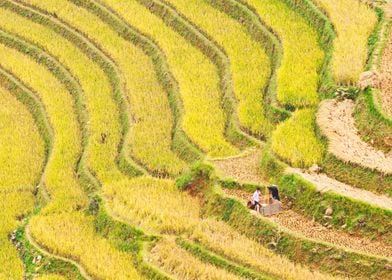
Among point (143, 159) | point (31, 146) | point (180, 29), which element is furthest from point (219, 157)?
point (180, 29)

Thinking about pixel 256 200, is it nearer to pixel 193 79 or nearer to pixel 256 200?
pixel 256 200

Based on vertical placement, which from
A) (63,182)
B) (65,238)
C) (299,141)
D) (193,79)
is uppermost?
(193,79)

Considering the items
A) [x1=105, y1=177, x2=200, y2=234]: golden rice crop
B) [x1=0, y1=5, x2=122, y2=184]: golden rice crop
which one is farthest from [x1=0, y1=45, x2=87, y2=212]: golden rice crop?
[x1=105, y1=177, x2=200, y2=234]: golden rice crop

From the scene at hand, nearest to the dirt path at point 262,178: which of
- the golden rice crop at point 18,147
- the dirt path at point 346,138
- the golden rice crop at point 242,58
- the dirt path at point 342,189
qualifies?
the dirt path at point 342,189

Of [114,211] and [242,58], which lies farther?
[242,58]

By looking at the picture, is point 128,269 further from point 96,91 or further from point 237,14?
point 237,14

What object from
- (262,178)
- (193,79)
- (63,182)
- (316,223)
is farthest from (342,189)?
(193,79)

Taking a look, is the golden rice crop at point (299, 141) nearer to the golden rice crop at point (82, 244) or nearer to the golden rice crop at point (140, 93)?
the golden rice crop at point (140, 93)
